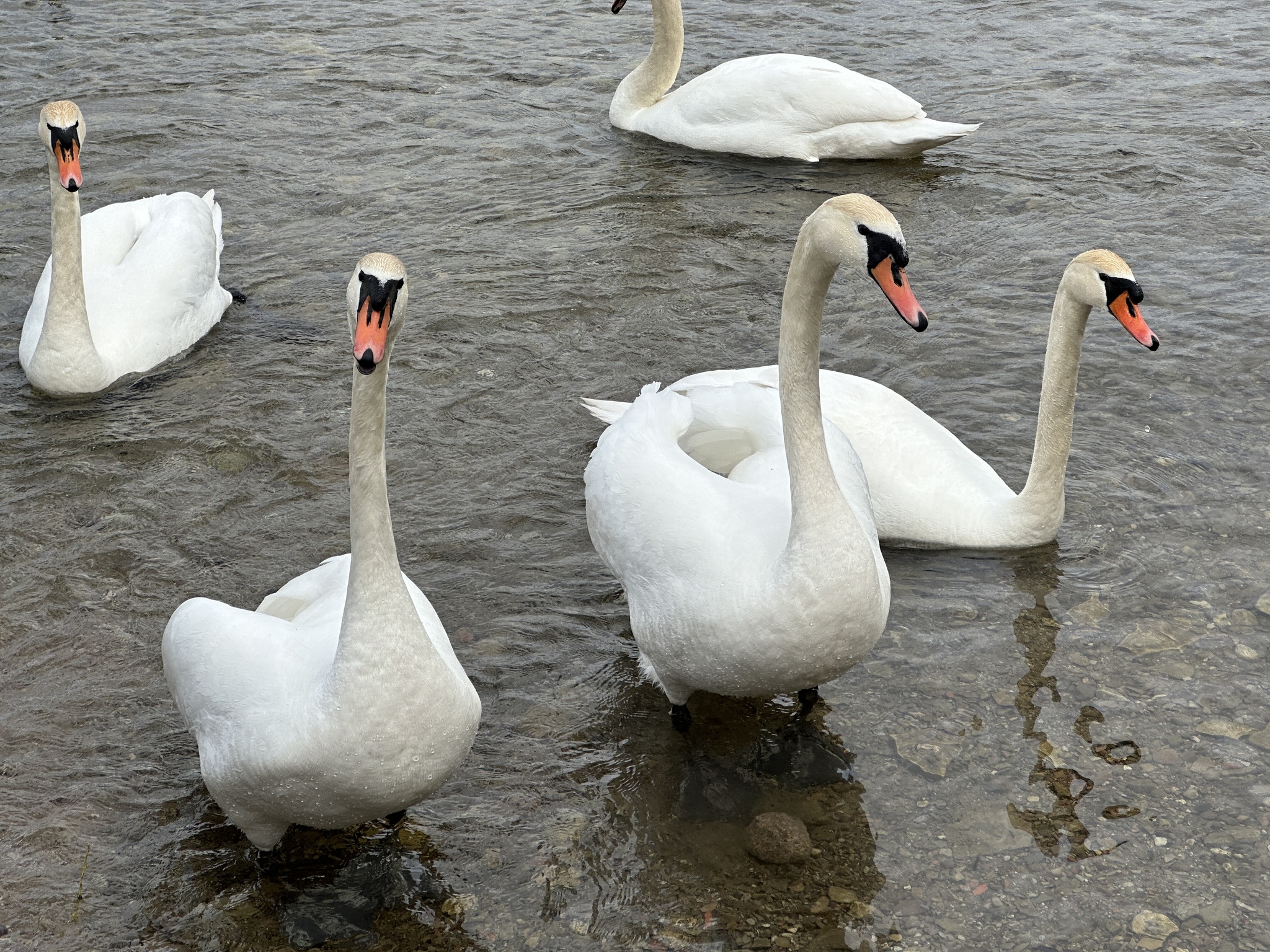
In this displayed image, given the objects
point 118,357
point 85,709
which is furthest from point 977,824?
point 118,357

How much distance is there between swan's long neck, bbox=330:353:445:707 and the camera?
3.33 meters

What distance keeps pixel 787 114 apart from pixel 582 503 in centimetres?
446

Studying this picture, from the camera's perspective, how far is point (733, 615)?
3.88 m

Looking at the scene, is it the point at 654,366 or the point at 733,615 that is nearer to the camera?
the point at 733,615

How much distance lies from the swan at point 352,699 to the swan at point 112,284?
3.18 m

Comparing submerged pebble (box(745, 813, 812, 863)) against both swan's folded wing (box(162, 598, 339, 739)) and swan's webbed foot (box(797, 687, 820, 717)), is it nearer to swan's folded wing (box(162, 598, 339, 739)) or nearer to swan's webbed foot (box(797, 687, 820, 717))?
swan's webbed foot (box(797, 687, 820, 717))

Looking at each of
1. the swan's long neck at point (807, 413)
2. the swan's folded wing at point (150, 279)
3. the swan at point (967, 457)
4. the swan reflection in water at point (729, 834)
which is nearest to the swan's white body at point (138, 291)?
the swan's folded wing at point (150, 279)

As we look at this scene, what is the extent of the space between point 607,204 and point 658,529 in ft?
16.4

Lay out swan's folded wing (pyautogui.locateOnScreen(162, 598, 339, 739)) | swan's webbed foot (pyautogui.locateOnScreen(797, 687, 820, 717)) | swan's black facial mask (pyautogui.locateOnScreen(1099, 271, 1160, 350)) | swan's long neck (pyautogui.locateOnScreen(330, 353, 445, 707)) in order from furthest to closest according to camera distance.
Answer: swan's black facial mask (pyautogui.locateOnScreen(1099, 271, 1160, 350)) < swan's webbed foot (pyautogui.locateOnScreen(797, 687, 820, 717)) < swan's folded wing (pyautogui.locateOnScreen(162, 598, 339, 739)) < swan's long neck (pyautogui.locateOnScreen(330, 353, 445, 707))

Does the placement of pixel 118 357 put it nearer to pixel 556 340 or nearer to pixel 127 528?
pixel 127 528

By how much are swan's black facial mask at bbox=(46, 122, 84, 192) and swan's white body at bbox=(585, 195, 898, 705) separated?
10.7 ft

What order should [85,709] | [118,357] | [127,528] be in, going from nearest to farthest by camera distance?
[85,709] < [127,528] < [118,357]

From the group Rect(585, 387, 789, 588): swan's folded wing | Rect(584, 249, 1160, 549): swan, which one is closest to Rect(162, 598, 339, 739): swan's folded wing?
Rect(585, 387, 789, 588): swan's folded wing

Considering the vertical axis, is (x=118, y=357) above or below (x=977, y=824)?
above
